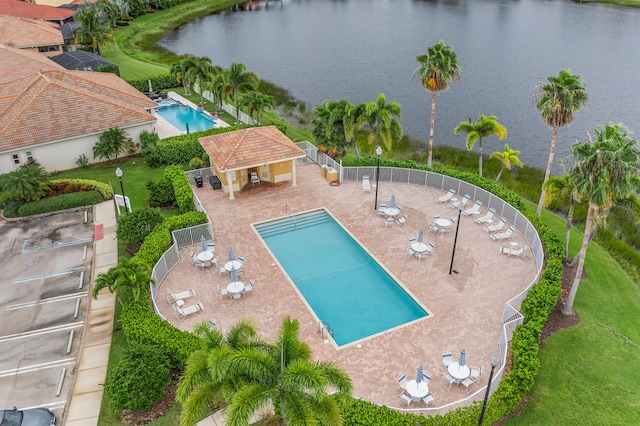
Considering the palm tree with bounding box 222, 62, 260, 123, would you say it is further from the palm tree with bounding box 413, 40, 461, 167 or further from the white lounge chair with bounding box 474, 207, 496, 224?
the white lounge chair with bounding box 474, 207, 496, 224

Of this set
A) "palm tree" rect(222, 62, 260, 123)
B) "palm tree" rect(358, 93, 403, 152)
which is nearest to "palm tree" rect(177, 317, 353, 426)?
Answer: "palm tree" rect(358, 93, 403, 152)

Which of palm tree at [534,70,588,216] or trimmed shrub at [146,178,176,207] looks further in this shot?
trimmed shrub at [146,178,176,207]

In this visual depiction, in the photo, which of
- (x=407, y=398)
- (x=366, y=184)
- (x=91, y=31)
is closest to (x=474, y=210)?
(x=366, y=184)

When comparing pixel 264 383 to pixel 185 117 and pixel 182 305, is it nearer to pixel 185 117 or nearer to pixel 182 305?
pixel 182 305

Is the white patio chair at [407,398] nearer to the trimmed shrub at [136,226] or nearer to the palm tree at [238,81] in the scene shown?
the trimmed shrub at [136,226]

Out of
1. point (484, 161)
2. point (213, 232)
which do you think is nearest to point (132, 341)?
point (213, 232)

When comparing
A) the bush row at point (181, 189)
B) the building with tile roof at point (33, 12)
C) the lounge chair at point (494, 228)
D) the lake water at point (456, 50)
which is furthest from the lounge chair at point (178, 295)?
the building with tile roof at point (33, 12)
